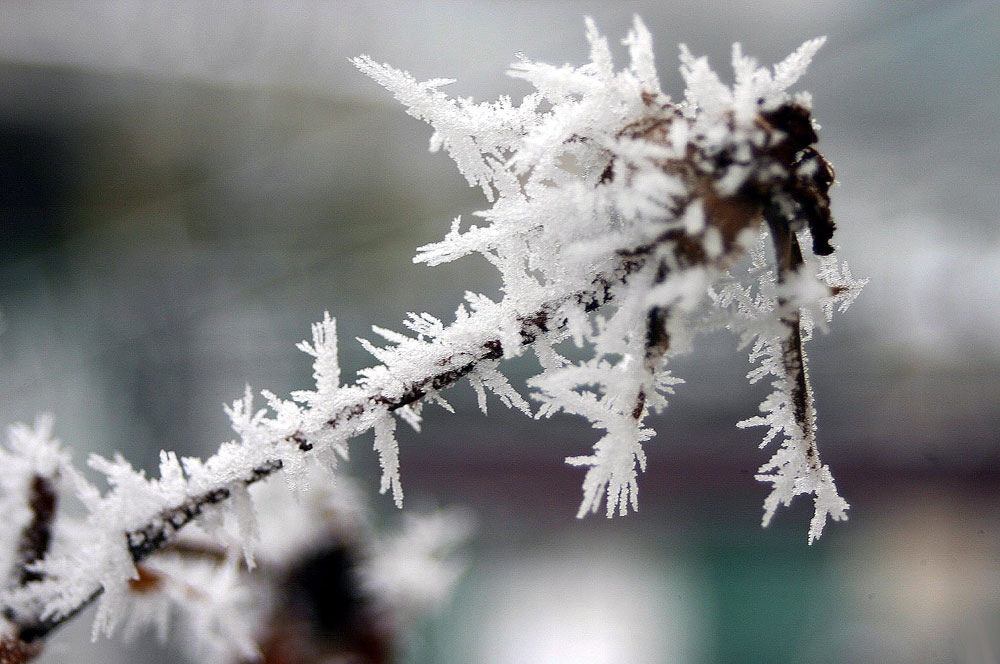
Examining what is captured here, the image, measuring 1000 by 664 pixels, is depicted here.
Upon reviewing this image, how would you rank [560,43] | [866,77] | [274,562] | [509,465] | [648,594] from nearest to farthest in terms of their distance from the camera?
1. [274,562]
2. [648,594]
3. [866,77]
4. [509,465]
5. [560,43]

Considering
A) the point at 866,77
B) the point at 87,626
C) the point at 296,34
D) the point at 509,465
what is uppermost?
the point at 296,34

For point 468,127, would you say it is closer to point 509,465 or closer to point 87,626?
point 87,626

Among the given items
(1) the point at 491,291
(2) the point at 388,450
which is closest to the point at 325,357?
(2) the point at 388,450

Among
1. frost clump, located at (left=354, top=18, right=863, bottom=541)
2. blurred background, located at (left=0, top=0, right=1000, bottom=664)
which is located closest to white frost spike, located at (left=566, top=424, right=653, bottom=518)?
frost clump, located at (left=354, top=18, right=863, bottom=541)

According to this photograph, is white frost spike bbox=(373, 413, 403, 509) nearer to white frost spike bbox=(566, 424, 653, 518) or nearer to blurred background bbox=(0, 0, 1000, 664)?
white frost spike bbox=(566, 424, 653, 518)

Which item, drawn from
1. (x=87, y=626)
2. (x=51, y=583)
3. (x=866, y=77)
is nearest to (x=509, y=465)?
(x=87, y=626)

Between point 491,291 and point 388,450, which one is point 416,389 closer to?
point 388,450
